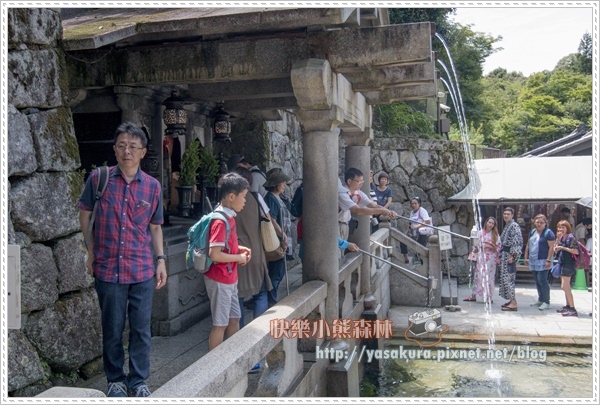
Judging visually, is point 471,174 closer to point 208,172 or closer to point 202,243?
point 208,172

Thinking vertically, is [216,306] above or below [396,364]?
above

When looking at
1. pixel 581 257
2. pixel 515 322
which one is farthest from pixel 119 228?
pixel 581 257

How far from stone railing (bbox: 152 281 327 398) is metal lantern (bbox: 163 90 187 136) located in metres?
2.88

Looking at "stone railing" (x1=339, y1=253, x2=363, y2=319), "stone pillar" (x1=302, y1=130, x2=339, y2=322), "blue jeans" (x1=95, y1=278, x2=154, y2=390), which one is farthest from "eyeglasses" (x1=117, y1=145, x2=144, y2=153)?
"stone railing" (x1=339, y1=253, x2=363, y2=319)

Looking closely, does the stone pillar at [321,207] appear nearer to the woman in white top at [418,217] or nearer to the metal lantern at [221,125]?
the metal lantern at [221,125]

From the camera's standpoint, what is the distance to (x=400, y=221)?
18.9 meters

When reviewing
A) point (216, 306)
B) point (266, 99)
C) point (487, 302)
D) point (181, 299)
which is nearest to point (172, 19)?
point (216, 306)

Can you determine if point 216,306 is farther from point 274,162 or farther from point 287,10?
point 274,162

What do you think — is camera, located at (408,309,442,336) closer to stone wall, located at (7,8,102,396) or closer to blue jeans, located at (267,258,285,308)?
blue jeans, located at (267,258,285,308)

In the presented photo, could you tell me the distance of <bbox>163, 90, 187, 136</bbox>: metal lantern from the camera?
25.3ft

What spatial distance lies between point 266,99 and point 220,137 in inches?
36.1

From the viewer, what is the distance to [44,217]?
15.3 feet

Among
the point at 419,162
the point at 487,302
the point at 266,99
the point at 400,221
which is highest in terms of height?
the point at 266,99

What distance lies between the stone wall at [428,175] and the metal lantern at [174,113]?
38.3ft
